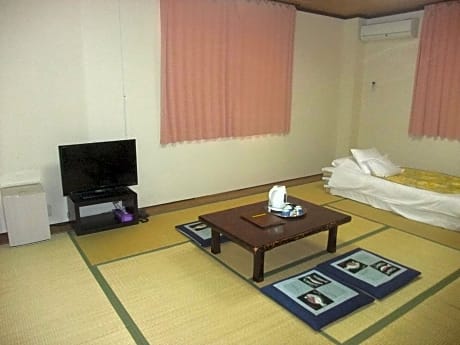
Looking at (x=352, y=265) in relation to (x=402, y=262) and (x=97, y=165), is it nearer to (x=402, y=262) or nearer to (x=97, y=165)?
(x=402, y=262)

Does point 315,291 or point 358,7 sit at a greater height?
point 358,7

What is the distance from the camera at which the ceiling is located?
446 cm

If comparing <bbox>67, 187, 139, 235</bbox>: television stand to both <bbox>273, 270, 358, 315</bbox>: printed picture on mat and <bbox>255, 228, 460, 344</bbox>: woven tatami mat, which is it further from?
<bbox>273, 270, 358, 315</bbox>: printed picture on mat

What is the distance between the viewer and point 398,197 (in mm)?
4008

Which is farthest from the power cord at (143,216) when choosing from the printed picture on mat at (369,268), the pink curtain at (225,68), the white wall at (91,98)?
the printed picture on mat at (369,268)

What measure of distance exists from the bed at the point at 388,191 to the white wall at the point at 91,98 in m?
1.22

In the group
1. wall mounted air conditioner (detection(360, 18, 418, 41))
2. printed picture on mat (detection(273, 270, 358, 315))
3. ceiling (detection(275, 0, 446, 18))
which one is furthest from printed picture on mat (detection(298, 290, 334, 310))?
wall mounted air conditioner (detection(360, 18, 418, 41))

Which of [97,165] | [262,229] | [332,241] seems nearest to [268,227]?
[262,229]

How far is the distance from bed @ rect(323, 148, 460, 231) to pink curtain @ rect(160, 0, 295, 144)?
106 centimetres

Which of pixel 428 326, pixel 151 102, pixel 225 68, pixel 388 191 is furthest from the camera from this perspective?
pixel 225 68

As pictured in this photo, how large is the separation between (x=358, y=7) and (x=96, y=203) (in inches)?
159

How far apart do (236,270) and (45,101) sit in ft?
7.62

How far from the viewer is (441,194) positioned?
3.72 m

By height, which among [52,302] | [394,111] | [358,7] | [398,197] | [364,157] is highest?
[358,7]
